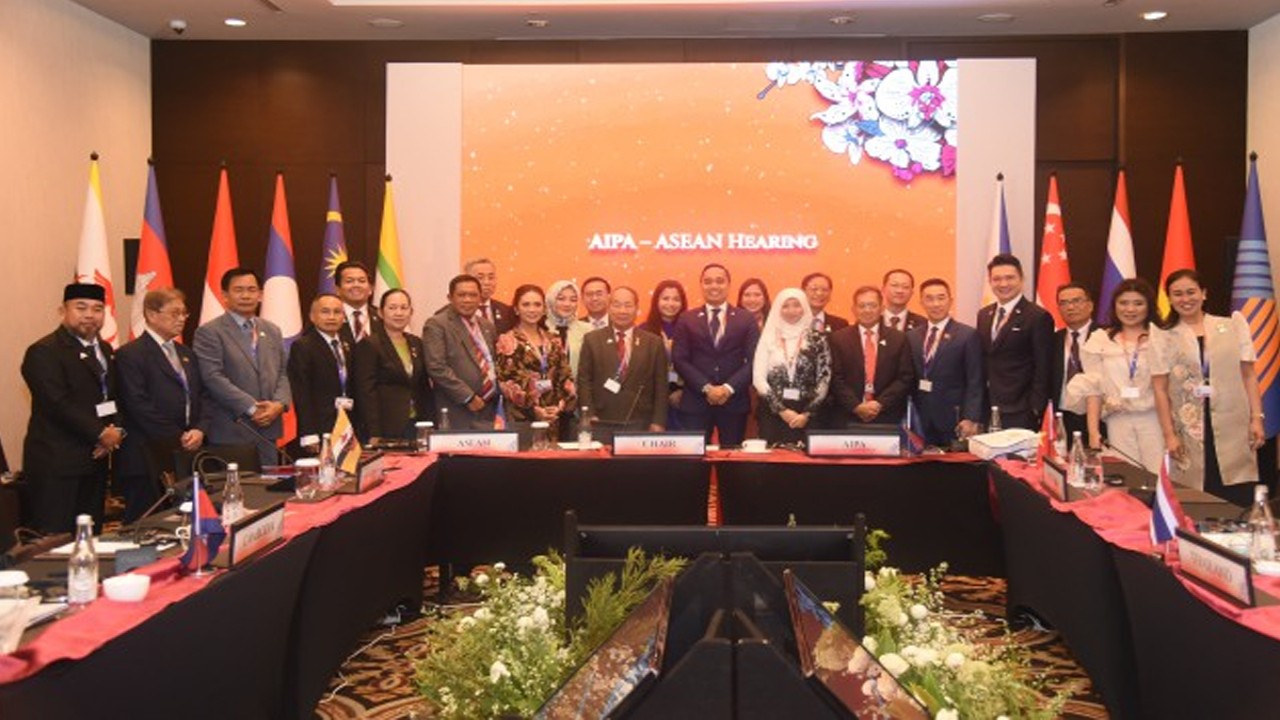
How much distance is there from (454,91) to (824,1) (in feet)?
8.49

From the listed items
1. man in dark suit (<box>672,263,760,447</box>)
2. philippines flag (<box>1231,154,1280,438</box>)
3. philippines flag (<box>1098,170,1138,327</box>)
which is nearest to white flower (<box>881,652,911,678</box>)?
man in dark suit (<box>672,263,760,447</box>)

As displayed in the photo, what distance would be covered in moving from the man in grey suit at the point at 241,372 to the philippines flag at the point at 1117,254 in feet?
17.8

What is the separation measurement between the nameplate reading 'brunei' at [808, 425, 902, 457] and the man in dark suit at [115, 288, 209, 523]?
9.54 ft

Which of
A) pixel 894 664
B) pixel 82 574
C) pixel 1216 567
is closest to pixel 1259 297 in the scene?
pixel 1216 567

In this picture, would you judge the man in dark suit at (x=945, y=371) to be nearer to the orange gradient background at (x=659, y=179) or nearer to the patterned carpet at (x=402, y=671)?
the patterned carpet at (x=402, y=671)

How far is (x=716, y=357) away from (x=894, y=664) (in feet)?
17.6

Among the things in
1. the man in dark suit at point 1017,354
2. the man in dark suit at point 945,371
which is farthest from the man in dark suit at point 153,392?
the man in dark suit at point 1017,354

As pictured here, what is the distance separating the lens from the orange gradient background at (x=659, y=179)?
8.41 metres

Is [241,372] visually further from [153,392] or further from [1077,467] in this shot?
[1077,467]

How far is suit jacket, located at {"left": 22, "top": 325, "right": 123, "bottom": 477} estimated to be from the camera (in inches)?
225

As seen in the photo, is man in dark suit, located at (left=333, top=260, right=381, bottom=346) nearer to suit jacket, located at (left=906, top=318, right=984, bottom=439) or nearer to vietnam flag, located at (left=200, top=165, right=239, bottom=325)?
vietnam flag, located at (left=200, top=165, right=239, bottom=325)

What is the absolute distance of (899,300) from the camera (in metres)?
7.32

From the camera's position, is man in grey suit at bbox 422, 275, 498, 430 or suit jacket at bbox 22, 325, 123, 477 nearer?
suit jacket at bbox 22, 325, 123, 477

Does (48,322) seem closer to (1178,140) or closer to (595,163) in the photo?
(595,163)
